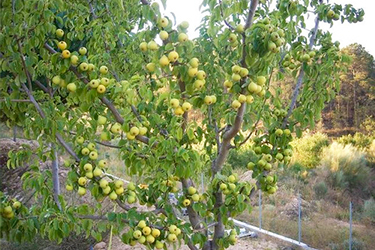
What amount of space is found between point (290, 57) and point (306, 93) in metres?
0.23

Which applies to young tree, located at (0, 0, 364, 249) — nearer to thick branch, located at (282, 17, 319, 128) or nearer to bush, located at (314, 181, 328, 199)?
thick branch, located at (282, 17, 319, 128)

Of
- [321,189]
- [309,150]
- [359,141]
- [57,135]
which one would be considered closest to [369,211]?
[321,189]

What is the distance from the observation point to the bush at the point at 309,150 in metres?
Answer: 7.65


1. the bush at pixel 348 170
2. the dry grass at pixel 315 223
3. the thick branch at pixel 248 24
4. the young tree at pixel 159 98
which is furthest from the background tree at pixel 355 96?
the thick branch at pixel 248 24

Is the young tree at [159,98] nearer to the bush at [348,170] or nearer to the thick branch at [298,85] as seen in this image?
the thick branch at [298,85]

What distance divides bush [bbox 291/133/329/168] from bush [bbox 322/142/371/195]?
1.52ft

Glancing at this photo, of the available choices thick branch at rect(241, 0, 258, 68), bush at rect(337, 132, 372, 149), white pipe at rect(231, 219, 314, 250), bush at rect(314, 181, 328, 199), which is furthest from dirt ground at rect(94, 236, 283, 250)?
bush at rect(337, 132, 372, 149)

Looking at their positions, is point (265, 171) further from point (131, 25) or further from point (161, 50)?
point (131, 25)

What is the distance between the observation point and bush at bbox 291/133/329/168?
25.1 ft

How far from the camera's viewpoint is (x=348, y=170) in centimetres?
695

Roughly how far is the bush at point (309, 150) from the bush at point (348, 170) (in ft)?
1.52

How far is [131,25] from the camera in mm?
2389

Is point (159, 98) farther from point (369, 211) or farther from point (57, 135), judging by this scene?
point (369, 211)

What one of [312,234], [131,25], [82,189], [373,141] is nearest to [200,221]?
[82,189]
